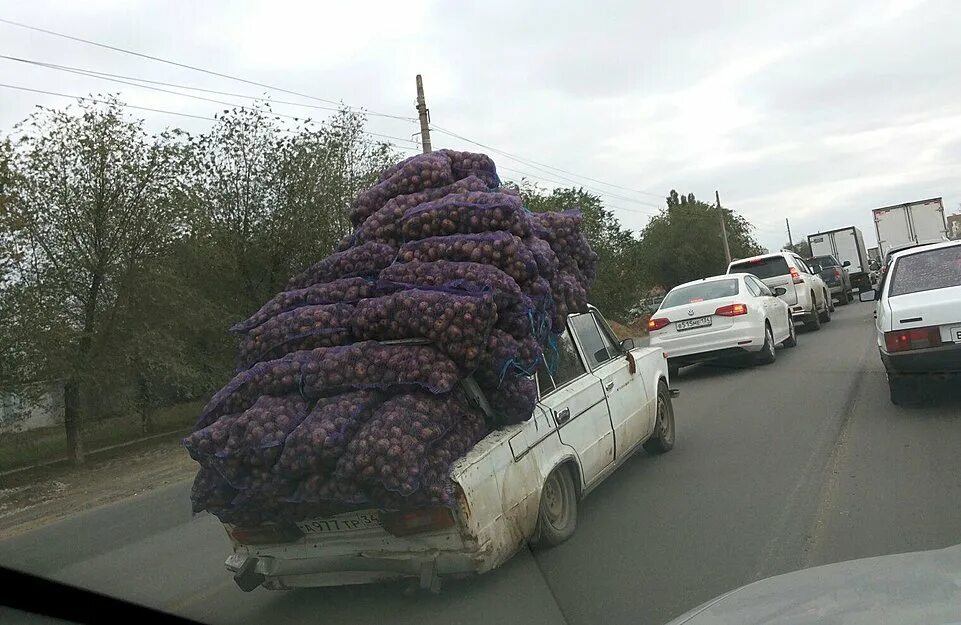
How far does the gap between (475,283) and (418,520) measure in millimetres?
1419

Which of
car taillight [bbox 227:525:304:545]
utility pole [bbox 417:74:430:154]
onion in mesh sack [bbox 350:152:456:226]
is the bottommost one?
car taillight [bbox 227:525:304:545]

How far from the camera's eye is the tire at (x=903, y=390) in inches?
333

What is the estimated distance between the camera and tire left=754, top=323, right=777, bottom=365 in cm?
1352

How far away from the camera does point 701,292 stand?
1376 cm

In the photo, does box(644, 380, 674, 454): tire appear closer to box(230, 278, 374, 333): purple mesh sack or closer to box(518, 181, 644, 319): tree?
box(230, 278, 374, 333): purple mesh sack

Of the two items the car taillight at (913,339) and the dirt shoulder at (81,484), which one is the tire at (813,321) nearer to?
the car taillight at (913,339)

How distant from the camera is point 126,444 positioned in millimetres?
18719

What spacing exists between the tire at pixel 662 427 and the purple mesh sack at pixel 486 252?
10.2ft

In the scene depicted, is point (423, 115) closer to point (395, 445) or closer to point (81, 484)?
point (81, 484)

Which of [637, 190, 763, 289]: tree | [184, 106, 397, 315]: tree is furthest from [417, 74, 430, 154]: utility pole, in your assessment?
[637, 190, 763, 289]: tree

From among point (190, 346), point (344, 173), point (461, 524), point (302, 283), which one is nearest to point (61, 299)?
point (190, 346)

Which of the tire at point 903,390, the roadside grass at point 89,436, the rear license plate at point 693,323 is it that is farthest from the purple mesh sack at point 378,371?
the roadside grass at point 89,436

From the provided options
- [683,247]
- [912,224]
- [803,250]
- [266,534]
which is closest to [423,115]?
[266,534]

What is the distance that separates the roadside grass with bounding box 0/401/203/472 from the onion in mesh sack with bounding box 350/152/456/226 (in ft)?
37.3
